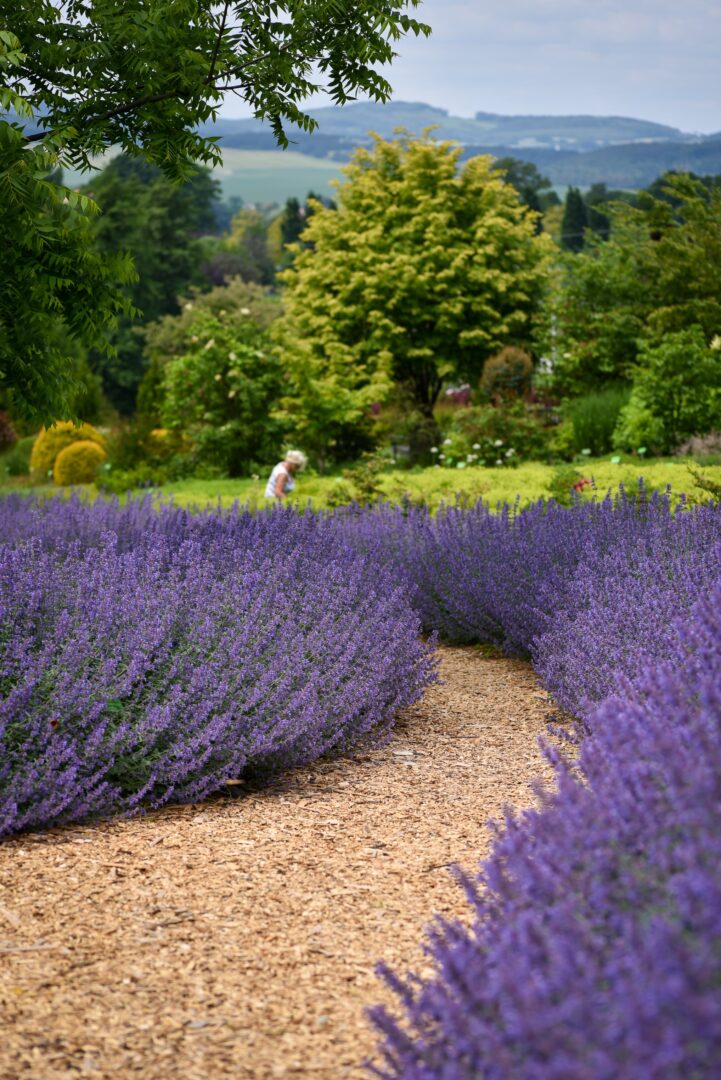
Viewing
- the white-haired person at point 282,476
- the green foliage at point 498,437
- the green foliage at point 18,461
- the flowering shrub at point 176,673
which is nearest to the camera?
the flowering shrub at point 176,673

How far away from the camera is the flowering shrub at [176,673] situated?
345cm

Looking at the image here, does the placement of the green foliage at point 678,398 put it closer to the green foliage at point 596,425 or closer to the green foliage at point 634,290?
the green foliage at point 596,425

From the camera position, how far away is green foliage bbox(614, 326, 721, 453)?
589 inches

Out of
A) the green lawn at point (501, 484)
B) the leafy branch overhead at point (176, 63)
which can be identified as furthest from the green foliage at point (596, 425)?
the leafy branch overhead at point (176, 63)

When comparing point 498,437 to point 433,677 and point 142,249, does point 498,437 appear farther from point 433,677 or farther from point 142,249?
point 142,249

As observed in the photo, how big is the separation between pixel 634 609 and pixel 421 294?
1766cm

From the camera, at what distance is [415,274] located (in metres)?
21.1

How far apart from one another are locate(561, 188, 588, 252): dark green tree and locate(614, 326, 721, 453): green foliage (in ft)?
150

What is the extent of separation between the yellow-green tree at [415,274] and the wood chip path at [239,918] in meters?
16.9

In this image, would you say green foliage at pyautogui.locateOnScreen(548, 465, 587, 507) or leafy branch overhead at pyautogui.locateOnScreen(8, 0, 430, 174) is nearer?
leafy branch overhead at pyautogui.locateOnScreen(8, 0, 430, 174)

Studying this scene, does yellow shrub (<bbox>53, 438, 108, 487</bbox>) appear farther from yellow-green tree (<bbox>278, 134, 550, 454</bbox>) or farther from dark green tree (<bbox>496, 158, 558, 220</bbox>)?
dark green tree (<bbox>496, 158, 558, 220</bbox>)

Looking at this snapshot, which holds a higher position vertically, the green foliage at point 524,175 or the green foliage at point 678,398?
the green foliage at point 524,175

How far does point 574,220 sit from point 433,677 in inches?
2341

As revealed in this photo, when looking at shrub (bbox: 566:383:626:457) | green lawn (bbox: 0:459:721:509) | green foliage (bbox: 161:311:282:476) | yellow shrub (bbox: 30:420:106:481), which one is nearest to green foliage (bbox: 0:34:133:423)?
green lawn (bbox: 0:459:721:509)
